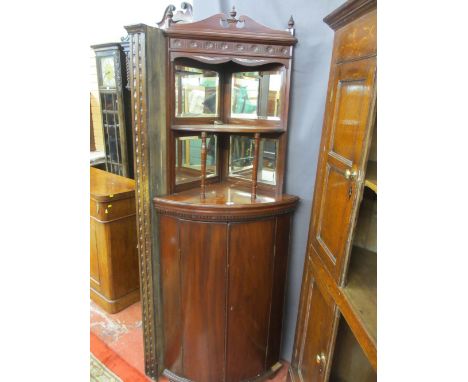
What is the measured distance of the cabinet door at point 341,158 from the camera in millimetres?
855

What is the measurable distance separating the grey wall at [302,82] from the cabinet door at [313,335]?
0.34m

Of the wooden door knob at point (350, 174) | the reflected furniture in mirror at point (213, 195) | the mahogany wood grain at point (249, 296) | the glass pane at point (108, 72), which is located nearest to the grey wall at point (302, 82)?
the reflected furniture in mirror at point (213, 195)

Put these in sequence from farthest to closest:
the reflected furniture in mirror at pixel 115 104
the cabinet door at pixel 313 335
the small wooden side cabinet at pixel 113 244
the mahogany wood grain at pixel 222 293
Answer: the reflected furniture in mirror at pixel 115 104 → the small wooden side cabinet at pixel 113 244 → the mahogany wood grain at pixel 222 293 → the cabinet door at pixel 313 335

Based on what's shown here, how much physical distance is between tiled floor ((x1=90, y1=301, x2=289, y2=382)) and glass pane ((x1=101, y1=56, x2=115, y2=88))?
5.82 feet

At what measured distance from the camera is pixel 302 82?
149cm

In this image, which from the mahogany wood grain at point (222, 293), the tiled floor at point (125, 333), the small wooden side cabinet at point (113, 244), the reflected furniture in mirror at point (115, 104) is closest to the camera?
the mahogany wood grain at point (222, 293)

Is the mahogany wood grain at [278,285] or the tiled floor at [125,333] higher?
the mahogany wood grain at [278,285]

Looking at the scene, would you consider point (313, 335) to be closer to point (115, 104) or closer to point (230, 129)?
point (230, 129)

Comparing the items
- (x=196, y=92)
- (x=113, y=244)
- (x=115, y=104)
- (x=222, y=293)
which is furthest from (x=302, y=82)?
(x=115, y=104)

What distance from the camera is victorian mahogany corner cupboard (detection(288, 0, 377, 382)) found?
0.85 metres

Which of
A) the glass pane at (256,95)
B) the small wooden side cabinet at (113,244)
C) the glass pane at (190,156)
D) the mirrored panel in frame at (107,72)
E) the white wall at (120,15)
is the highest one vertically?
the white wall at (120,15)

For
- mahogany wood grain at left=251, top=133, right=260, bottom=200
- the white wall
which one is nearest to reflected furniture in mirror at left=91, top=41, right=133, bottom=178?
the white wall

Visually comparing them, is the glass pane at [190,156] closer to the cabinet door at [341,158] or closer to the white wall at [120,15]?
the cabinet door at [341,158]
